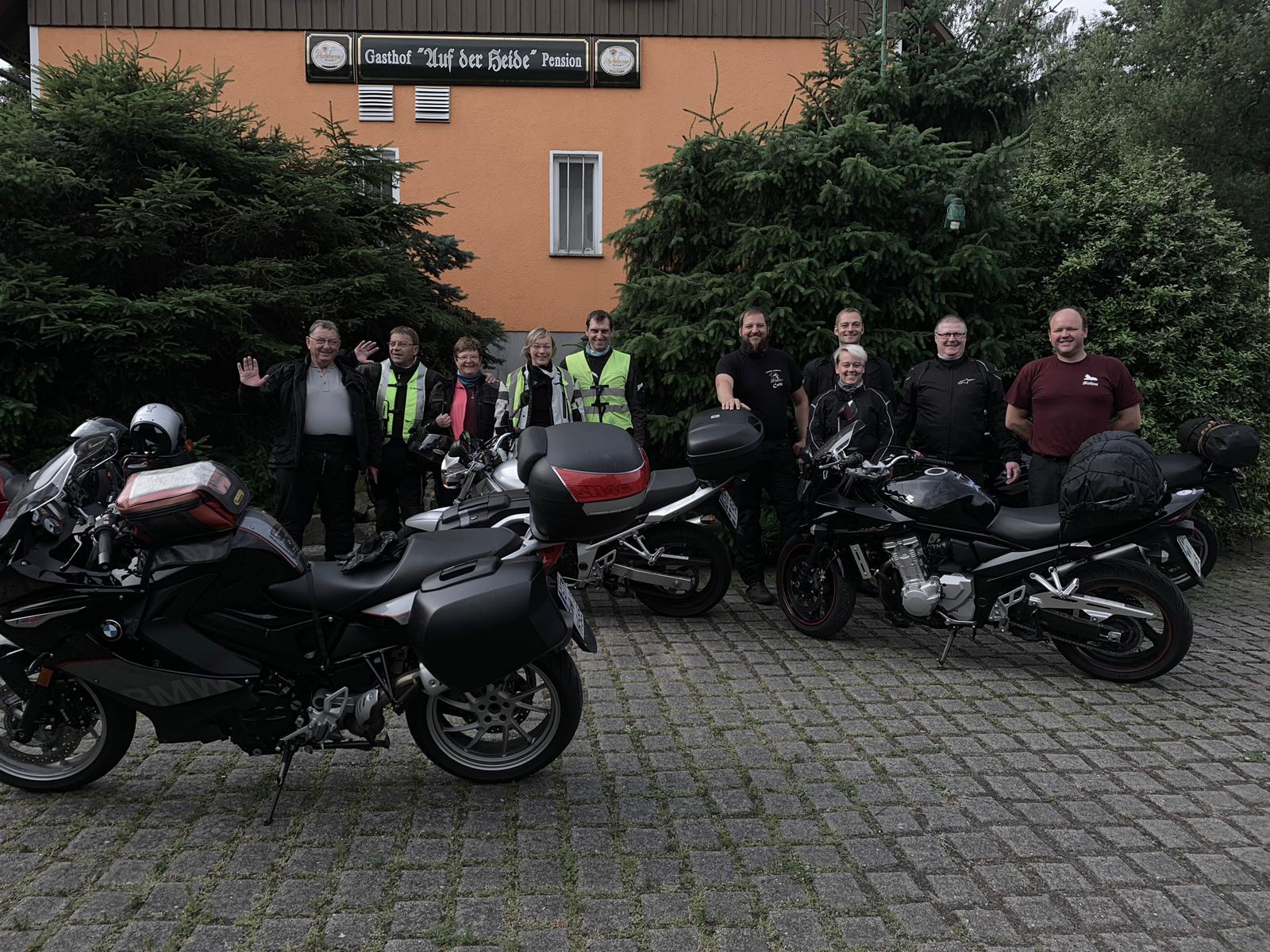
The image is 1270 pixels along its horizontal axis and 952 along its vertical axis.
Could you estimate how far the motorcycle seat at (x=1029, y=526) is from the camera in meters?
4.86

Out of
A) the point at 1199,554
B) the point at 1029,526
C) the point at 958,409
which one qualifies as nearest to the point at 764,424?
the point at 958,409

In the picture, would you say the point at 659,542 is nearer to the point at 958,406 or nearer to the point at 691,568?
the point at 691,568

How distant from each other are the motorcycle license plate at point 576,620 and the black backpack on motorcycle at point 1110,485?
8.80ft

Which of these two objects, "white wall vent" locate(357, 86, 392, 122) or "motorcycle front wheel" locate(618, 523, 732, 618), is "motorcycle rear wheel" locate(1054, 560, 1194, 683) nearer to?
"motorcycle front wheel" locate(618, 523, 732, 618)

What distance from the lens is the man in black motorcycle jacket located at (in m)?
5.82

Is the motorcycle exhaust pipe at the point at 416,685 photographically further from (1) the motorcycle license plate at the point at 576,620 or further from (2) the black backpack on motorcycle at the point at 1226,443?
(2) the black backpack on motorcycle at the point at 1226,443

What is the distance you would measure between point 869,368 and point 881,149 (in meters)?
2.19

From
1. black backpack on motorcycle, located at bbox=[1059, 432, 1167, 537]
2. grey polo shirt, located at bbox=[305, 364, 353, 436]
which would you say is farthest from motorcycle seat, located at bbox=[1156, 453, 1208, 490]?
grey polo shirt, located at bbox=[305, 364, 353, 436]

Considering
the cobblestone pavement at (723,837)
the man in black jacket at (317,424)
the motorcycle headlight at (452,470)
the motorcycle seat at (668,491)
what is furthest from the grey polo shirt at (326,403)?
the cobblestone pavement at (723,837)

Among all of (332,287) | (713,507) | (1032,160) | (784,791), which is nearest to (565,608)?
(784,791)

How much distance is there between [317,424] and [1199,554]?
579 cm

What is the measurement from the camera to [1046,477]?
5.71 metres

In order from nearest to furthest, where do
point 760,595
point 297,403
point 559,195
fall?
point 297,403 → point 760,595 → point 559,195

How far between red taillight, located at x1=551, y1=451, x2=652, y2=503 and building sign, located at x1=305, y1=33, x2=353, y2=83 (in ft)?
40.4
